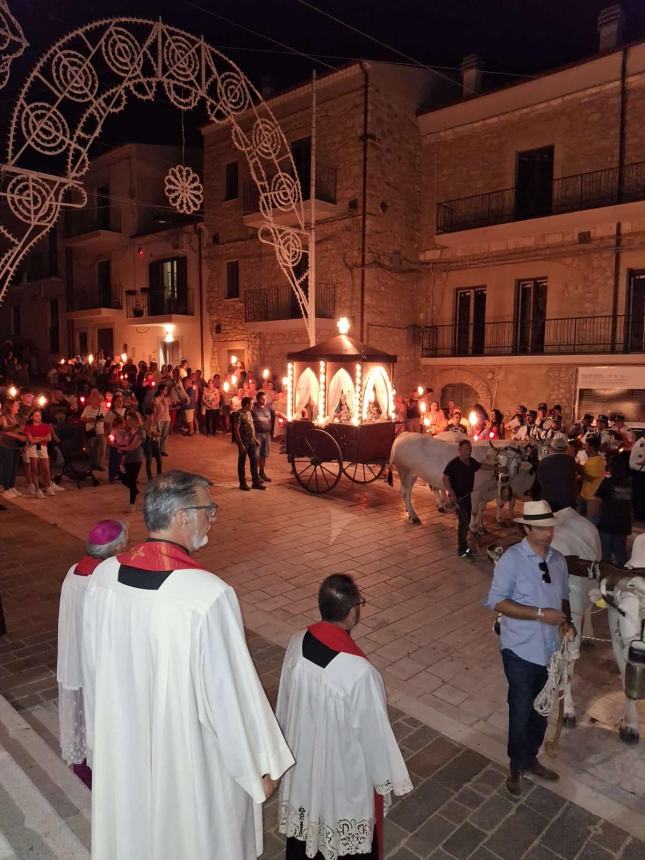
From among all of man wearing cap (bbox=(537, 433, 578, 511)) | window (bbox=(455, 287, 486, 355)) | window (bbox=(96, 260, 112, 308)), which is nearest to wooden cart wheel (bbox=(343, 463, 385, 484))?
man wearing cap (bbox=(537, 433, 578, 511))

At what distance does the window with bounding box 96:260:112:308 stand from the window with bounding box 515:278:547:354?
57.2 ft

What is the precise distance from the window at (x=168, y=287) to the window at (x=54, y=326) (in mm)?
7367

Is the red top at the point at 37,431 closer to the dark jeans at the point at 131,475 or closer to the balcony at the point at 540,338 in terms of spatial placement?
the dark jeans at the point at 131,475

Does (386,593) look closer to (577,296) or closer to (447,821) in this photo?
(447,821)

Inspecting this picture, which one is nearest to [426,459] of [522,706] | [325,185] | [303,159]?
[522,706]

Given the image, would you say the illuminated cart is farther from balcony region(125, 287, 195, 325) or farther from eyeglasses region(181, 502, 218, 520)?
balcony region(125, 287, 195, 325)

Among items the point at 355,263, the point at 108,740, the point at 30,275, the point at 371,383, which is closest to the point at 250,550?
the point at 371,383

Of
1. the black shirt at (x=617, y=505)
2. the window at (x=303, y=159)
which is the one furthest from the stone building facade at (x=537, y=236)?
the black shirt at (x=617, y=505)

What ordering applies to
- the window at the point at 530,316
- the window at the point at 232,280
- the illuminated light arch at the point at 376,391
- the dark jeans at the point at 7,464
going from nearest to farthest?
1. the dark jeans at the point at 7,464
2. the illuminated light arch at the point at 376,391
3. the window at the point at 530,316
4. the window at the point at 232,280

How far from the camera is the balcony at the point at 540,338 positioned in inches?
630

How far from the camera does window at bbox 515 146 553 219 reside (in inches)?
679

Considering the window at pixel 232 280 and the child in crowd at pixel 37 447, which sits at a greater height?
the window at pixel 232 280

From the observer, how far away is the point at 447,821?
137 inches

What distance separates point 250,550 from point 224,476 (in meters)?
5.01
